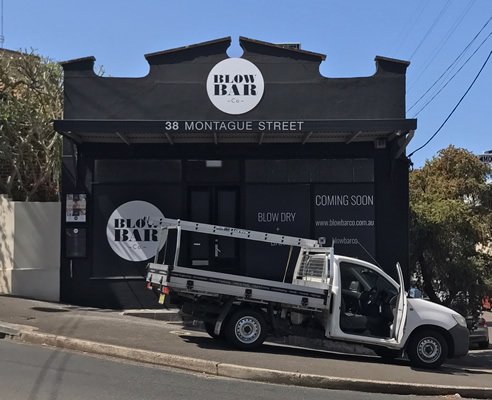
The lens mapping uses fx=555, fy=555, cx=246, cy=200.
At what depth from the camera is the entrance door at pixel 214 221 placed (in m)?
13.4

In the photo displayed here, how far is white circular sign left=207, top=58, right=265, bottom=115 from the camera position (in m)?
13.2

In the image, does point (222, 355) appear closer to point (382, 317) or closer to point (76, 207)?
point (382, 317)

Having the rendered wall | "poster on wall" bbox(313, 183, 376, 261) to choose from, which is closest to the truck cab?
"poster on wall" bbox(313, 183, 376, 261)

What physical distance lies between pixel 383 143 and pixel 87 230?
742 centimetres

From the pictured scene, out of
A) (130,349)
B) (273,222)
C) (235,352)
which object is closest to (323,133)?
(273,222)

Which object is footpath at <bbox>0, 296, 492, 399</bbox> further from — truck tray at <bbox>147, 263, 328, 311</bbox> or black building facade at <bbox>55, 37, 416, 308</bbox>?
black building facade at <bbox>55, 37, 416, 308</bbox>

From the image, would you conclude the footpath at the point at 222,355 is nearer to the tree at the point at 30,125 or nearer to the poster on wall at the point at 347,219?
the poster on wall at the point at 347,219

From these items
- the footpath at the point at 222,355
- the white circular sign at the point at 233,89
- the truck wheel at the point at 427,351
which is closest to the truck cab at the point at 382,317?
the truck wheel at the point at 427,351

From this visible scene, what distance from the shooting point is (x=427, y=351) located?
9.51 m

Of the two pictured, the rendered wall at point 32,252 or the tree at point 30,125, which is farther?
the tree at point 30,125

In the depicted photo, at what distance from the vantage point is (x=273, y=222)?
530 inches

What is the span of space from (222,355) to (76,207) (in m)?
6.24

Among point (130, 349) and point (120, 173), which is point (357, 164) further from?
point (130, 349)

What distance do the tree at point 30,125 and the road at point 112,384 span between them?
23.5 feet
